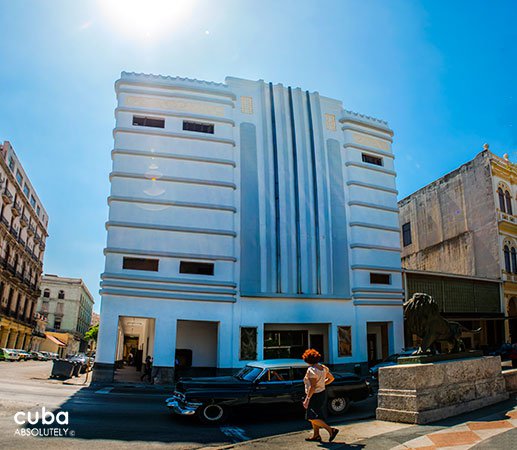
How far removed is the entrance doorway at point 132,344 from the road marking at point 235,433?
16189 mm

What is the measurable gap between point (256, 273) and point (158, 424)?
1438cm

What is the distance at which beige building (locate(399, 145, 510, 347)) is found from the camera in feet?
93.4

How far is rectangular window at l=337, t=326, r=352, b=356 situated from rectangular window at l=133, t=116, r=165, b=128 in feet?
51.9

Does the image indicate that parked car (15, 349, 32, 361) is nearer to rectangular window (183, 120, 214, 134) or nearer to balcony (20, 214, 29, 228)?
balcony (20, 214, 29, 228)

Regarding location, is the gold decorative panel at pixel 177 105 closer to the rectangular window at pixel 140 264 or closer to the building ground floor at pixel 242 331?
the rectangular window at pixel 140 264

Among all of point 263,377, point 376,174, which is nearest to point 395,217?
point 376,174

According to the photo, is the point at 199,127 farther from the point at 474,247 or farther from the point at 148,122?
the point at 474,247

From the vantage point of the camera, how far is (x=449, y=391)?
866 cm

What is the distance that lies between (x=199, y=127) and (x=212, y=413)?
18694mm

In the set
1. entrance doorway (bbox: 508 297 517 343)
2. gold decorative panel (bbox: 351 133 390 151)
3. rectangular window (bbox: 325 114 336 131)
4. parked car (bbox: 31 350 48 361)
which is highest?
rectangular window (bbox: 325 114 336 131)

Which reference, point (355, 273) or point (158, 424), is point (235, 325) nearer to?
point (355, 273)

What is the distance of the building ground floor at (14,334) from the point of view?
47.4m

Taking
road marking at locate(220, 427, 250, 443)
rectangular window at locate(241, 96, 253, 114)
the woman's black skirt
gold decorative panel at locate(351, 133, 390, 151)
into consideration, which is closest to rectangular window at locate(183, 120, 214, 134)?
rectangular window at locate(241, 96, 253, 114)

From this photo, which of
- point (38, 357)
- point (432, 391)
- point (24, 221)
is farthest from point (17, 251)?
point (432, 391)
